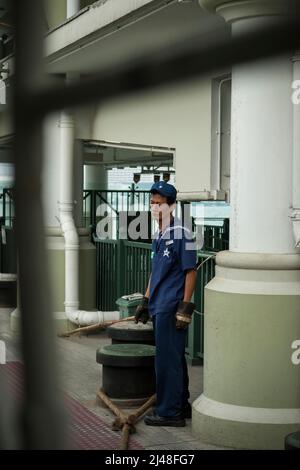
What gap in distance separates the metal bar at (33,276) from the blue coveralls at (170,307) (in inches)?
203

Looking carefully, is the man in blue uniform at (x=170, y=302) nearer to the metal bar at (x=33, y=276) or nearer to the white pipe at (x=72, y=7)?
the white pipe at (x=72, y=7)

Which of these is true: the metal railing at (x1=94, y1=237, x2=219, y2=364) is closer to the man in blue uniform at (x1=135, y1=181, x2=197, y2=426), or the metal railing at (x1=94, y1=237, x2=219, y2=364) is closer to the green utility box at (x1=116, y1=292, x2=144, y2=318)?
the green utility box at (x1=116, y1=292, x2=144, y2=318)

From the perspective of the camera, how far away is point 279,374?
545cm

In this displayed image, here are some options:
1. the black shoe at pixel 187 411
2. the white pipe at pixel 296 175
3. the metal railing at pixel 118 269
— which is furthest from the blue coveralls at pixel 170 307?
the metal railing at pixel 118 269

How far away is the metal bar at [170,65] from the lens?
754 millimetres

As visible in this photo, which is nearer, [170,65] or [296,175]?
[170,65]

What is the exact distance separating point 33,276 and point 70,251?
9775mm

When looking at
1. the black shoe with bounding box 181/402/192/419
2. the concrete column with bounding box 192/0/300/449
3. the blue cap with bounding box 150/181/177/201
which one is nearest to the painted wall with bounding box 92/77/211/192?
the blue cap with bounding box 150/181/177/201

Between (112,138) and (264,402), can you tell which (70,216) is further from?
(264,402)

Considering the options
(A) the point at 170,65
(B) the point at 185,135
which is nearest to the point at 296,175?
(B) the point at 185,135

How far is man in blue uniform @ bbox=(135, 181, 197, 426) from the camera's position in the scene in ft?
19.8

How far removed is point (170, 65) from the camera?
0.81 metres

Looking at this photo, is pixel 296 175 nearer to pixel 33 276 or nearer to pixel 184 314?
pixel 184 314

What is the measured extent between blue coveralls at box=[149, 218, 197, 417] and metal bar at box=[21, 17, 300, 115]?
517 cm
